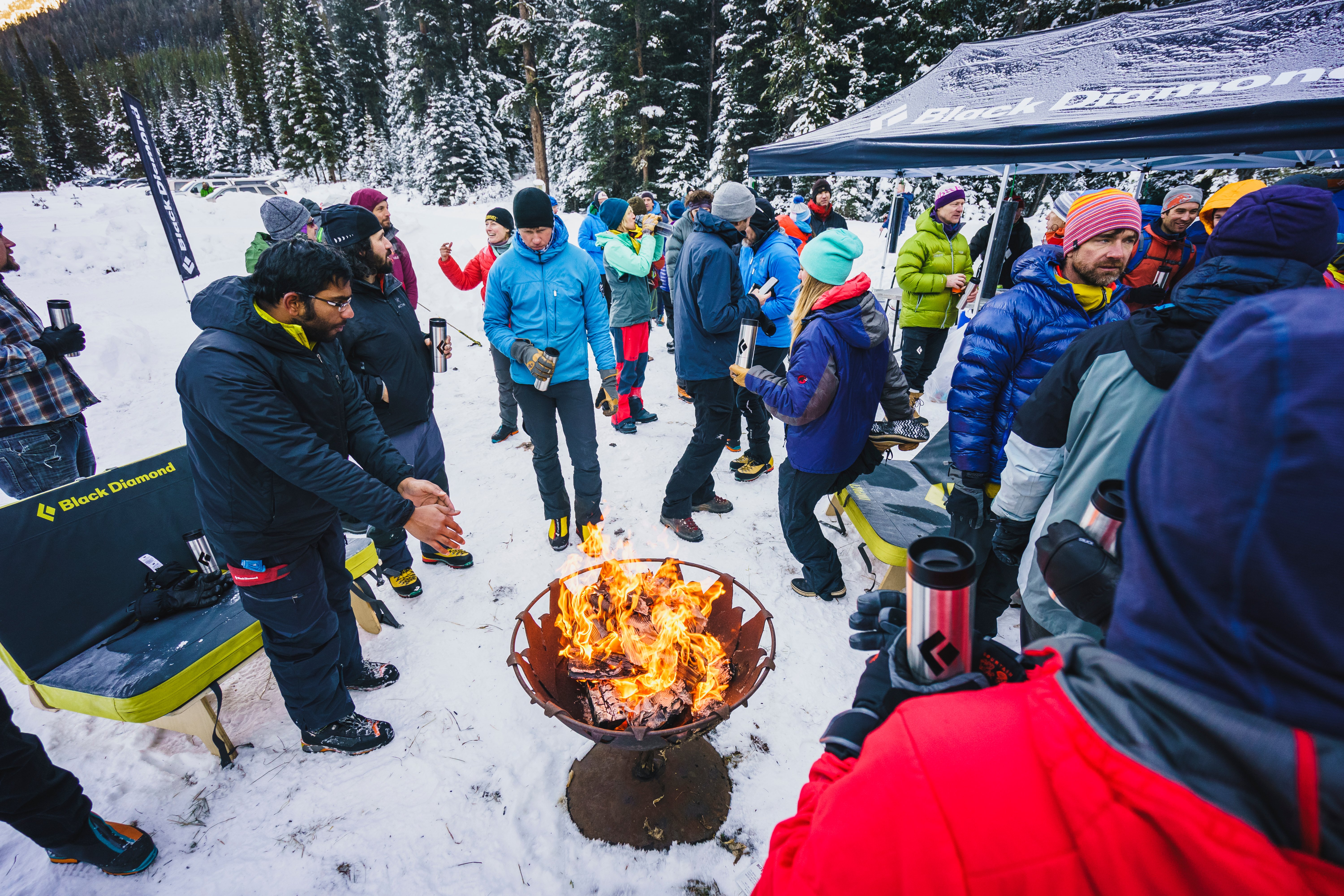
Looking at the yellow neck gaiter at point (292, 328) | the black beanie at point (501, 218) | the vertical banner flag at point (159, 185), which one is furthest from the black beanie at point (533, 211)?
the vertical banner flag at point (159, 185)

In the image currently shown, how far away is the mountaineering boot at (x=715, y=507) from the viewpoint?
4.71 m

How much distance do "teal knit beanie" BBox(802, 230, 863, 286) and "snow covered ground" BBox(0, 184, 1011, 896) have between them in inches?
86.1

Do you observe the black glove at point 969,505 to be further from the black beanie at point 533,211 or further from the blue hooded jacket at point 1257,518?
the black beanie at point 533,211

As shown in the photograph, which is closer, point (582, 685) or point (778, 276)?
point (582, 685)

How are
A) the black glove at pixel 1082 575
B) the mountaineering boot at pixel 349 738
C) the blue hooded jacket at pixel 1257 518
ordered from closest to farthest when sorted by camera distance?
the blue hooded jacket at pixel 1257 518 → the black glove at pixel 1082 575 → the mountaineering boot at pixel 349 738

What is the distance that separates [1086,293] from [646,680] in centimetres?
279

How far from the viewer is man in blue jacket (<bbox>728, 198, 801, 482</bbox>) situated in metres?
4.73

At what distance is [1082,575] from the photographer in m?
1.31

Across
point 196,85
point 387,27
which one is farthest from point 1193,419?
point 196,85

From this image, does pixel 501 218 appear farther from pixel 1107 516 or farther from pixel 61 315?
pixel 1107 516

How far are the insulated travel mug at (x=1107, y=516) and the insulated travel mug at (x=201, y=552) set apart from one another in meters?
4.39

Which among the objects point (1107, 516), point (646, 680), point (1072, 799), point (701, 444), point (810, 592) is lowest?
point (810, 592)

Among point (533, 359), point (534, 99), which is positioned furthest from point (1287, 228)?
point (534, 99)

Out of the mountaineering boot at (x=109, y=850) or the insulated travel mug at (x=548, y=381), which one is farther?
the insulated travel mug at (x=548, y=381)
